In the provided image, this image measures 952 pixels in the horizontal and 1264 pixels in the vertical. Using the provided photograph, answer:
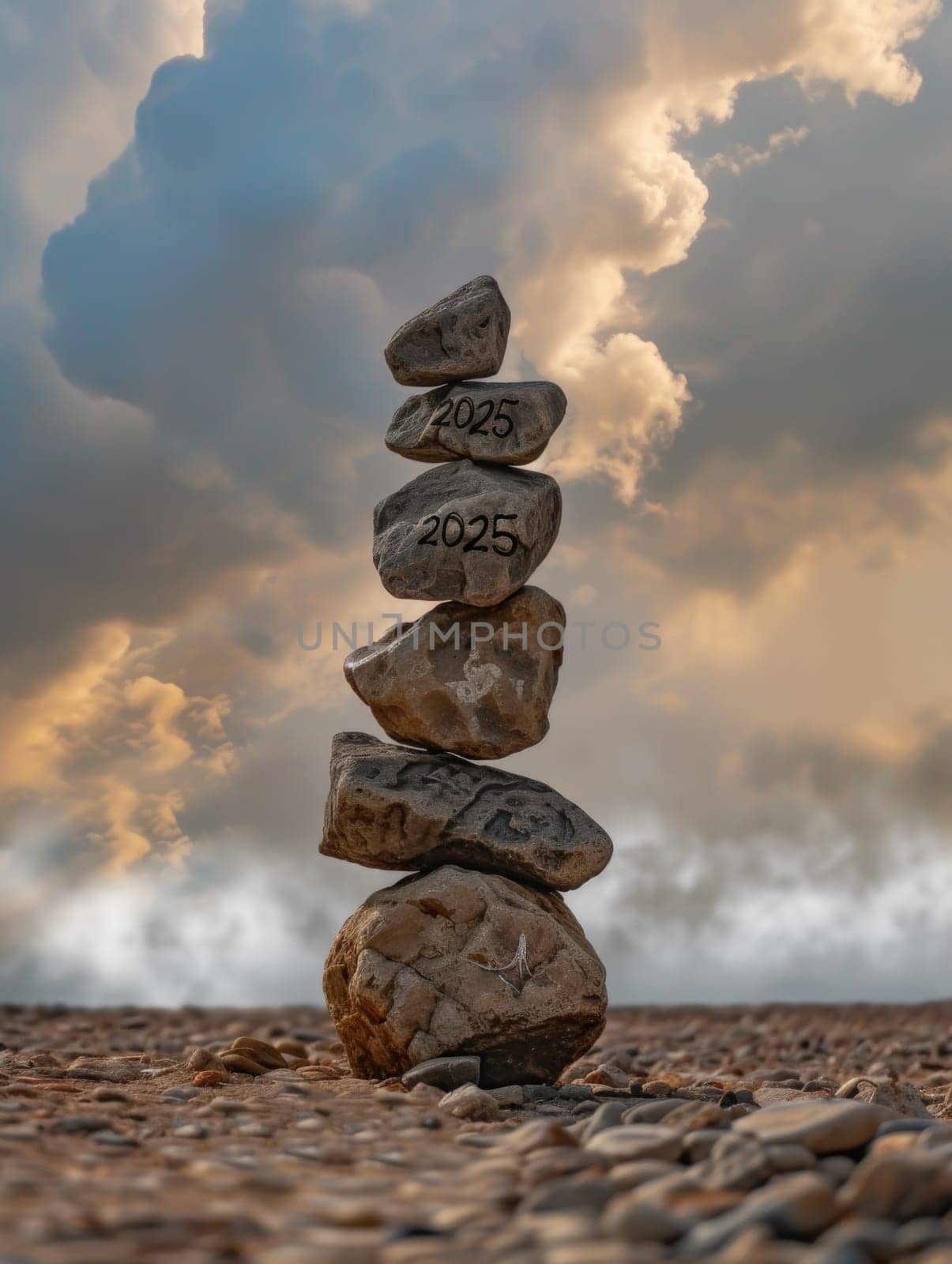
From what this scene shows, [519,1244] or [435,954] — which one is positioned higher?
[435,954]

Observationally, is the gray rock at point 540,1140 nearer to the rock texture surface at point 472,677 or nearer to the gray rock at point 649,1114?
the gray rock at point 649,1114

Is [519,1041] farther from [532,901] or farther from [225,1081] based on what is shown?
[225,1081]

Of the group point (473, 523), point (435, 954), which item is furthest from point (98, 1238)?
point (473, 523)

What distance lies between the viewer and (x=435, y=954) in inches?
301

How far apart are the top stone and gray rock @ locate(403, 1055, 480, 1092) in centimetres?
481

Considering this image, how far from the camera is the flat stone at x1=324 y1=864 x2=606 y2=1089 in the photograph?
7496 millimetres

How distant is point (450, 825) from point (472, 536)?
6.33 feet

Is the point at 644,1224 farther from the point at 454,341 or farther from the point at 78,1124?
the point at 454,341

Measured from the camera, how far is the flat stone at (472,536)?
8.17m

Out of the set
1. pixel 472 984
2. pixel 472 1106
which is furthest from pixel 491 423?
pixel 472 1106

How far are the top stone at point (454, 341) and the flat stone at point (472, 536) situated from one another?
77 centimetres

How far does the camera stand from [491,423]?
871cm

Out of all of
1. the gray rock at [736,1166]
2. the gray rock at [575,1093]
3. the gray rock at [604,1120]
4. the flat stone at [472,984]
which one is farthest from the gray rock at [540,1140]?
the flat stone at [472,984]

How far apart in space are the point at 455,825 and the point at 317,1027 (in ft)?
32.1
